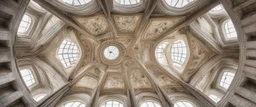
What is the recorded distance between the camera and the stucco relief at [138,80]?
2397 centimetres

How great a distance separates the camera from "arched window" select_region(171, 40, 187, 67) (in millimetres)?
24727

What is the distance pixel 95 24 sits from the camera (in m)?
22.3

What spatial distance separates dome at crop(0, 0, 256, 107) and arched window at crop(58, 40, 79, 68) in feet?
0.37

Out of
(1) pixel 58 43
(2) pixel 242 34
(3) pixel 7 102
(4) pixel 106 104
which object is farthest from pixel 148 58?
(3) pixel 7 102

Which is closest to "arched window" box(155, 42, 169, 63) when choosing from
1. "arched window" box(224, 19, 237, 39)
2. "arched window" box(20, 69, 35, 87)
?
"arched window" box(224, 19, 237, 39)

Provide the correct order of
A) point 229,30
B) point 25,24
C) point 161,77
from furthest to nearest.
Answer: point 161,77 < point 229,30 < point 25,24

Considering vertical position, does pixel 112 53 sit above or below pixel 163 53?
above

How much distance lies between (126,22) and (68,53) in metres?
7.75

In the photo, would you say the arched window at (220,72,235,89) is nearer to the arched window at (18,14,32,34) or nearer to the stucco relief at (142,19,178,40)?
the stucco relief at (142,19,178,40)

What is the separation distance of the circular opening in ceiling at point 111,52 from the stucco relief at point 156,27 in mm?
3646

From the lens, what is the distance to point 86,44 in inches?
965

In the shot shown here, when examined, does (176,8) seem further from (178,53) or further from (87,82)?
(87,82)

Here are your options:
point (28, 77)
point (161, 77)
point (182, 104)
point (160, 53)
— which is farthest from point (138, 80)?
point (28, 77)

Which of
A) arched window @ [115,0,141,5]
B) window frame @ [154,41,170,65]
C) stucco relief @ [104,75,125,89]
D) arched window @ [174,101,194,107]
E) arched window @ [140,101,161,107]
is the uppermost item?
arched window @ [115,0,141,5]
